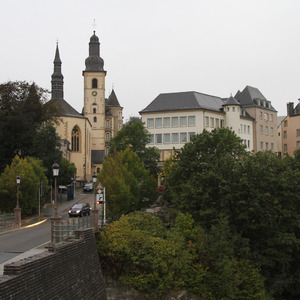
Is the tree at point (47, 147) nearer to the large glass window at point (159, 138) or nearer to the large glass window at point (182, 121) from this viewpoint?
the large glass window at point (159, 138)

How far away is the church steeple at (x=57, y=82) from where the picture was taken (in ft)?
387

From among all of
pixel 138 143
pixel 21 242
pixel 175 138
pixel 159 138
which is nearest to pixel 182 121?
pixel 175 138

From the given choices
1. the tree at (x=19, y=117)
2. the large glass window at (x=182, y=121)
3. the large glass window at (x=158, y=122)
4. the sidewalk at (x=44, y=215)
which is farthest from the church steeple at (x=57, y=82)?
the tree at (x=19, y=117)

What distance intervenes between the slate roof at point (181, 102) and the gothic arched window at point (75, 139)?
988 inches

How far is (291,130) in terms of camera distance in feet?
318

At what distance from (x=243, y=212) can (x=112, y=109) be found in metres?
107

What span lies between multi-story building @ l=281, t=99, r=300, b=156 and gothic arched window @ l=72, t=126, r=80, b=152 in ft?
134

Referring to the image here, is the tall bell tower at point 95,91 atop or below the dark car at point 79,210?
atop

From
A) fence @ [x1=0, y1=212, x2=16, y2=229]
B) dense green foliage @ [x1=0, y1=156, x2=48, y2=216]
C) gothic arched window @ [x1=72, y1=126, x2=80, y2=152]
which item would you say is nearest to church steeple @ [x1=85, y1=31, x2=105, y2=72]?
gothic arched window @ [x1=72, y1=126, x2=80, y2=152]

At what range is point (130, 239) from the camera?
1006 inches

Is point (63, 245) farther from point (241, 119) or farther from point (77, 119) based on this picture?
point (77, 119)

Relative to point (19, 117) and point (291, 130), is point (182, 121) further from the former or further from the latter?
point (19, 117)

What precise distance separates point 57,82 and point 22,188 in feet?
255

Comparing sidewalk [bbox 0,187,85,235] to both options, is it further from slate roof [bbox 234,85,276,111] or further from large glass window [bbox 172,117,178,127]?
slate roof [bbox 234,85,276,111]
